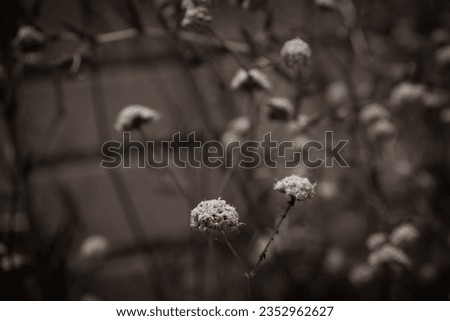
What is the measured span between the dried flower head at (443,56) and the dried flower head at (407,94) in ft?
0.23

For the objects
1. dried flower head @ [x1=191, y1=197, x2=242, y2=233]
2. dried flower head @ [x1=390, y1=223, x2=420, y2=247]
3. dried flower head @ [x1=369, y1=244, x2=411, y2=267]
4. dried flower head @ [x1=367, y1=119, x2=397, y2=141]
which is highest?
dried flower head @ [x1=367, y1=119, x2=397, y2=141]

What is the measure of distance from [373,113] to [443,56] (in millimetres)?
187

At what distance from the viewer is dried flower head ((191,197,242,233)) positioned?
1.93ft

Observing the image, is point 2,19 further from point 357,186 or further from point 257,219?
point 357,186

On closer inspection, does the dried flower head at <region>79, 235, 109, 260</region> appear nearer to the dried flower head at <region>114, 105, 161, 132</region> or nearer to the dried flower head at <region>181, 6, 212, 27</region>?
the dried flower head at <region>114, 105, 161, 132</region>

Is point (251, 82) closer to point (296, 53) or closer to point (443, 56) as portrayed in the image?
point (296, 53)

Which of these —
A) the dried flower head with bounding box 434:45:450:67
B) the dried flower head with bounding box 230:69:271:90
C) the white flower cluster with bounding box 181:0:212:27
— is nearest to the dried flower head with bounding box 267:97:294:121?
the dried flower head with bounding box 230:69:271:90

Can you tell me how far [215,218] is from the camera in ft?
1.93

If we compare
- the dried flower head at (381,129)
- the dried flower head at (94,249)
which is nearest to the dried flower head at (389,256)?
the dried flower head at (381,129)

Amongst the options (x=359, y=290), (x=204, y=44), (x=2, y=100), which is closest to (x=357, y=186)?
(x=359, y=290)

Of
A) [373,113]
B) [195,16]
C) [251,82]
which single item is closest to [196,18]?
[195,16]

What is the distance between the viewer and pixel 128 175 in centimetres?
140

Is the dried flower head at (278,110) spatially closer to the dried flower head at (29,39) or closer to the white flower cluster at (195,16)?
the white flower cluster at (195,16)

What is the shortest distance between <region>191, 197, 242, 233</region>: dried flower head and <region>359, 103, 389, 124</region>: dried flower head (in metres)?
0.51
